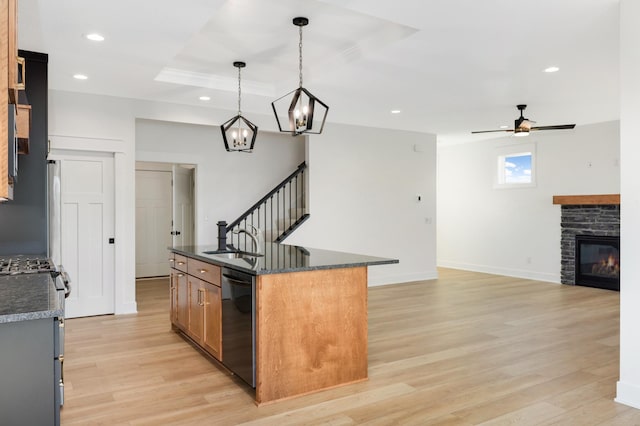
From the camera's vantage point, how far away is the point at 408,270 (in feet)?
26.8

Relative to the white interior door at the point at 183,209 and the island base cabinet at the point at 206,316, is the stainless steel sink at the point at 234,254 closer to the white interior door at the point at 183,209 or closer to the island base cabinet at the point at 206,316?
the island base cabinet at the point at 206,316

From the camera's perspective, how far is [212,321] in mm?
3715

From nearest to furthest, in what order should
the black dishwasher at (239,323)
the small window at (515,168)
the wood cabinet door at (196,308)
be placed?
the black dishwasher at (239,323) < the wood cabinet door at (196,308) < the small window at (515,168)

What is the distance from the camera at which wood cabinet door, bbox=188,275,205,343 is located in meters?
3.94

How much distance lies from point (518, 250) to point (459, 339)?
4.67 metres

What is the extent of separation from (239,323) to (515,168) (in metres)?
7.09

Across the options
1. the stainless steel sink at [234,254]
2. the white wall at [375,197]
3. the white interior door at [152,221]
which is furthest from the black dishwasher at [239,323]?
the white interior door at [152,221]

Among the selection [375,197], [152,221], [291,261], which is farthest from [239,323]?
[152,221]

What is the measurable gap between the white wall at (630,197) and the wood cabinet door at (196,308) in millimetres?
3042

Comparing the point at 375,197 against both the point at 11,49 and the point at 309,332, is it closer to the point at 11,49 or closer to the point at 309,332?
the point at 309,332

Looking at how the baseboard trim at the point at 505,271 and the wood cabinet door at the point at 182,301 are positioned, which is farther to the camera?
the baseboard trim at the point at 505,271

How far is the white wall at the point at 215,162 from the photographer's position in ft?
22.9

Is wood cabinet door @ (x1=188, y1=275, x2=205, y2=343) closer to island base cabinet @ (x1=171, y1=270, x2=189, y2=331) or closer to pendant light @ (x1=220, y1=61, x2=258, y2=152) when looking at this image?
island base cabinet @ (x1=171, y1=270, x2=189, y2=331)

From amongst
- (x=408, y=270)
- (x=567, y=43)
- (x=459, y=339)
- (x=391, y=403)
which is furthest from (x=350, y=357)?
(x=408, y=270)
